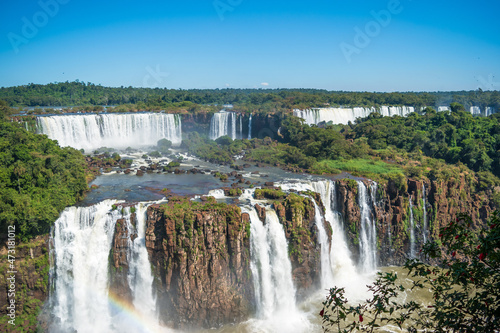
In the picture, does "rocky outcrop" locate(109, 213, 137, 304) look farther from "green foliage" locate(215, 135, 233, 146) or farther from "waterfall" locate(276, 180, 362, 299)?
"green foliage" locate(215, 135, 233, 146)

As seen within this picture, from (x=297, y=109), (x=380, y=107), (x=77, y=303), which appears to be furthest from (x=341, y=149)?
(x=380, y=107)

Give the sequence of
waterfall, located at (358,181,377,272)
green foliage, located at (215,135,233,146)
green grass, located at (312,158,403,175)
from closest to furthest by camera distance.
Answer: waterfall, located at (358,181,377,272), green grass, located at (312,158,403,175), green foliage, located at (215,135,233,146)

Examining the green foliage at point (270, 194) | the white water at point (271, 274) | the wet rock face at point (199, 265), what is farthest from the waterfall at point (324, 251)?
the wet rock face at point (199, 265)

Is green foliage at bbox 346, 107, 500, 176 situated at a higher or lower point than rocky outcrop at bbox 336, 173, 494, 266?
higher

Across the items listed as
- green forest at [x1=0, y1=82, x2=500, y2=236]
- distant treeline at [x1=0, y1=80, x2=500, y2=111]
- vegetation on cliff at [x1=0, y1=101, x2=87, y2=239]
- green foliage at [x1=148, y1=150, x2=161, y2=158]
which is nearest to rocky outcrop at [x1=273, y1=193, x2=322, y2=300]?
green forest at [x1=0, y1=82, x2=500, y2=236]

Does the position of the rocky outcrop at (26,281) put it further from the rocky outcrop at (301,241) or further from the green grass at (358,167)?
the green grass at (358,167)

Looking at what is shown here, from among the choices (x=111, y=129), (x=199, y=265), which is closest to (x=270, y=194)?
(x=199, y=265)
